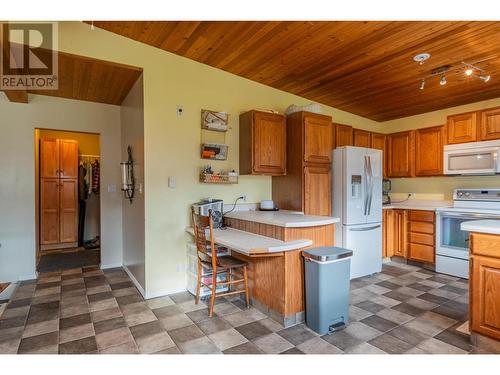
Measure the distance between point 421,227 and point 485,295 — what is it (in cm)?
242

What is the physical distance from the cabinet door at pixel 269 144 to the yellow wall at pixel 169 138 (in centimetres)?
41

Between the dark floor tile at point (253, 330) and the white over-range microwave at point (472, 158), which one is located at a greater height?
the white over-range microwave at point (472, 158)

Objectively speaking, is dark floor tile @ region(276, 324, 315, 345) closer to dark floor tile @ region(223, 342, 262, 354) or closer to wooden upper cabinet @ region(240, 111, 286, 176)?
dark floor tile @ region(223, 342, 262, 354)

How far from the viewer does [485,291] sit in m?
2.12

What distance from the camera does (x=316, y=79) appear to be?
149 inches

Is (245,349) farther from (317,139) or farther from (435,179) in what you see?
(435,179)

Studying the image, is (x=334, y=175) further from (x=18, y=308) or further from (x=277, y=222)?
(x=18, y=308)

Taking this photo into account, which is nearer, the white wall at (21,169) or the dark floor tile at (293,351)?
the dark floor tile at (293,351)

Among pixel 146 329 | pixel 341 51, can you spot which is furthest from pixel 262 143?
pixel 146 329

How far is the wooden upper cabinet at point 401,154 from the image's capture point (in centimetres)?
488

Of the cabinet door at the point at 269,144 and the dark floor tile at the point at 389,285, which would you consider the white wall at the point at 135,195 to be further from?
the dark floor tile at the point at 389,285

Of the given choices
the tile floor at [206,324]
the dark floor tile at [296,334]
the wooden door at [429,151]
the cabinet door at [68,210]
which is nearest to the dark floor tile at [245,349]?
the tile floor at [206,324]

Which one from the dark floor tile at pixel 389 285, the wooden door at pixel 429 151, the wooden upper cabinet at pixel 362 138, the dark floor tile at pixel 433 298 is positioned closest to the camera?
the dark floor tile at pixel 433 298
